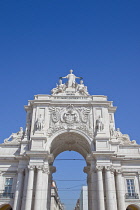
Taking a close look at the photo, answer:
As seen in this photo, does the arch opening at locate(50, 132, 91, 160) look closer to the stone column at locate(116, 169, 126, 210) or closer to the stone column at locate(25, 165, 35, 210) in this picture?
the stone column at locate(25, 165, 35, 210)

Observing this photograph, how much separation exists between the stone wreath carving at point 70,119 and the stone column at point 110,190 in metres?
4.44

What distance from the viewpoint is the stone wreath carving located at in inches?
957

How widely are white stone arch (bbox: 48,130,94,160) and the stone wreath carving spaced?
59 cm

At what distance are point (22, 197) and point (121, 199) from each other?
929 centimetres

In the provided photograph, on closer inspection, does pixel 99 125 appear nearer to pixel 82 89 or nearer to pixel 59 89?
pixel 82 89

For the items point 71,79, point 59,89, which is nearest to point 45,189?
point 59,89

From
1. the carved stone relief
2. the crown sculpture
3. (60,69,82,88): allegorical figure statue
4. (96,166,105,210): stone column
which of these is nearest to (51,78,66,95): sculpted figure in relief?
the crown sculpture

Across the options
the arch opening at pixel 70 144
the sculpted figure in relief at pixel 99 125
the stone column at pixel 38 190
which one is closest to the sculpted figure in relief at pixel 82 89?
the sculpted figure in relief at pixel 99 125

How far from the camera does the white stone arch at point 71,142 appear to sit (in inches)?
938

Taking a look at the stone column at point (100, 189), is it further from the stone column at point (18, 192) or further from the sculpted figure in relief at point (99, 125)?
the stone column at point (18, 192)

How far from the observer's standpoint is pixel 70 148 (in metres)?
27.9

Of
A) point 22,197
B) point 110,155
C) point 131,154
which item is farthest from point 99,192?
point 22,197

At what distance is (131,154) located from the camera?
23.5 metres

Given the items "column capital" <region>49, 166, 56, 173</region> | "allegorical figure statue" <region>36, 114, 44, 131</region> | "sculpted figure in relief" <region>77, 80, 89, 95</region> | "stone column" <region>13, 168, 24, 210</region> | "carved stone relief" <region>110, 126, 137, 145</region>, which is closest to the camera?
"stone column" <region>13, 168, 24, 210</region>
